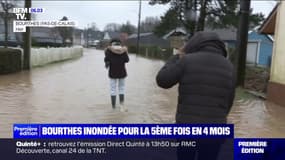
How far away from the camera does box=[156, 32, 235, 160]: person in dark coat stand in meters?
3.33

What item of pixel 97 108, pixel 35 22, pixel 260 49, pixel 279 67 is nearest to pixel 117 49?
pixel 97 108

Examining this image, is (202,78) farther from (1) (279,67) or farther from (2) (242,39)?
(2) (242,39)

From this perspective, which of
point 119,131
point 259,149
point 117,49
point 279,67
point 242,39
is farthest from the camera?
point 242,39

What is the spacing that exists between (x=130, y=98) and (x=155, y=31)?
2558 centimetres

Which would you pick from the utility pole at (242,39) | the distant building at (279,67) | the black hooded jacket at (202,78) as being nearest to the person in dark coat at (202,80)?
the black hooded jacket at (202,78)

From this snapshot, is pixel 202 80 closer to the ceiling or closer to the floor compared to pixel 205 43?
closer to the floor

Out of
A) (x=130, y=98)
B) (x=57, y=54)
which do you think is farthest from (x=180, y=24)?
(x=130, y=98)

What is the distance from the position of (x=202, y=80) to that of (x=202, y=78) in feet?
0.05

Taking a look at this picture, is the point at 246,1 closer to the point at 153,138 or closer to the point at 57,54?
the point at 153,138

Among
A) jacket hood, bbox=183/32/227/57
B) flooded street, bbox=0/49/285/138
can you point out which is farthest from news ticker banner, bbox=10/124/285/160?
flooded street, bbox=0/49/285/138

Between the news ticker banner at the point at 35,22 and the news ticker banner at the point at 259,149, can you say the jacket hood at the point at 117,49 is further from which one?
the news ticker banner at the point at 259,149

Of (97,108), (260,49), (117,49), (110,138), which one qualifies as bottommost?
(260,49)

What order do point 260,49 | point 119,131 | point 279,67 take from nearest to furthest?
point 119,131
point 279,67
point 260,49

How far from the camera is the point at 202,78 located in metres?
3.33
